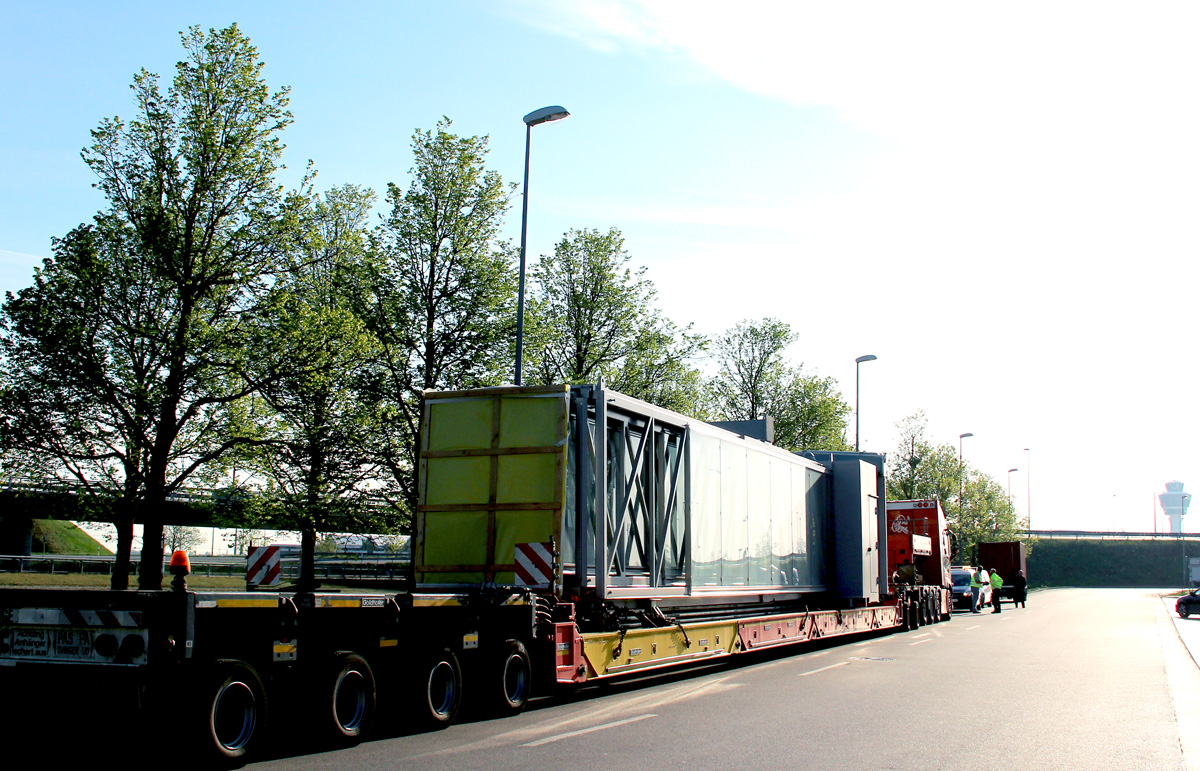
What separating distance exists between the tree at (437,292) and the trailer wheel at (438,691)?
17.5 metres

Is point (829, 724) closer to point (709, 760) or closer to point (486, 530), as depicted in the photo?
point (709, 760)

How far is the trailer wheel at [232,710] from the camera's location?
7004 millimetres

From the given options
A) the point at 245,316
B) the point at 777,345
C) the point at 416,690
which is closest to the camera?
the point at 416,690

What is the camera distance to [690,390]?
34.3 meters

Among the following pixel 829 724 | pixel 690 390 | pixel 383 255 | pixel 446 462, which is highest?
pixel 383 255

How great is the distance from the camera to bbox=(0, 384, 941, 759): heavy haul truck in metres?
7.08

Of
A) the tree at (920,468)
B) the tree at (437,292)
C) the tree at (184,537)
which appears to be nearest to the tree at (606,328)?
the tree at (437,292)

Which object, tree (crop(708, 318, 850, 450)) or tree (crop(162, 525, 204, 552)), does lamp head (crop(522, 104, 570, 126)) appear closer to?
tree (crop(708, 318, 850, 450))

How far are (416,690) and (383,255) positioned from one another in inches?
785

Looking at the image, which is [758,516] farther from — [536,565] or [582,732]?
[582,732]

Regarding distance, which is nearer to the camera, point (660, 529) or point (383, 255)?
point (660, 529)

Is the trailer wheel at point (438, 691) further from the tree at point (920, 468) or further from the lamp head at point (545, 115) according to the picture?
the tree at point (920, 468)

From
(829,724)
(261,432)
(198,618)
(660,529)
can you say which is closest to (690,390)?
(261,432)

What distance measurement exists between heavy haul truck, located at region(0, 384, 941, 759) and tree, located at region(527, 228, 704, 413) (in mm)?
14157
